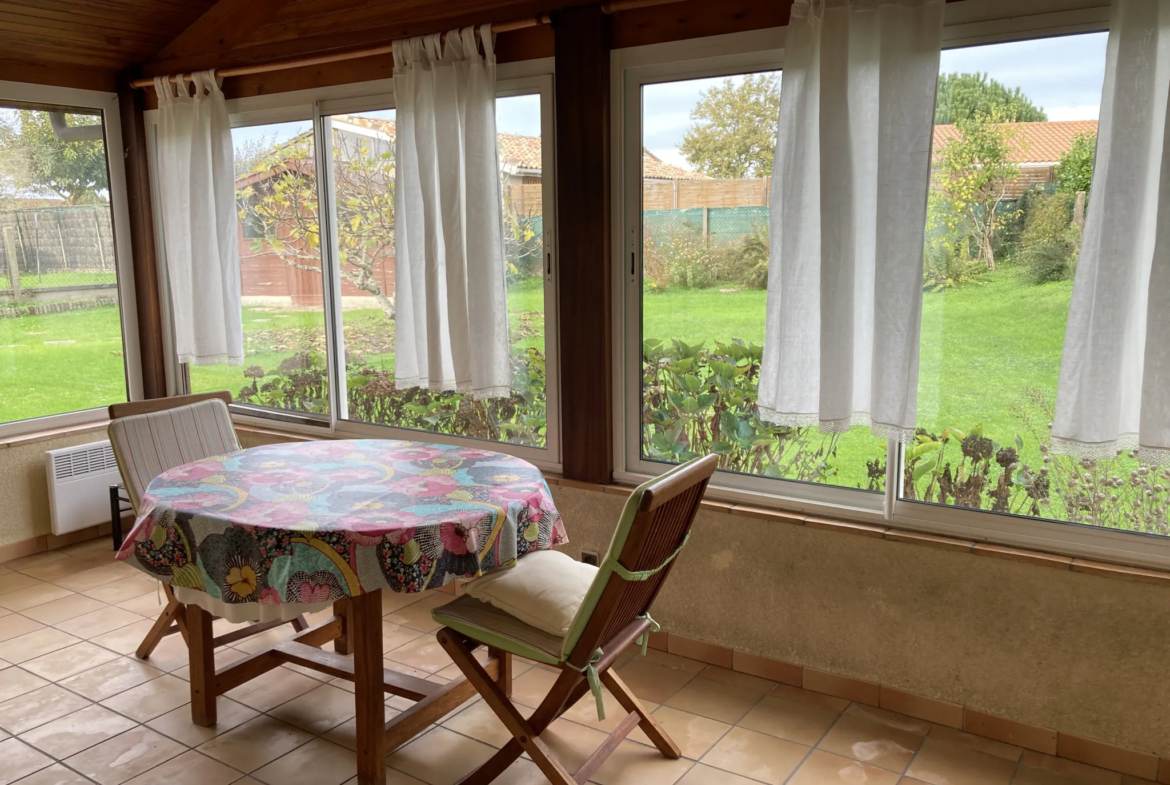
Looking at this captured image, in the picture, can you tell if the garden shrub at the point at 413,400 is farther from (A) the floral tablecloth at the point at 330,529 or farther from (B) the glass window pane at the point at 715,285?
(A) the floral tablecloth at the point at 330,529

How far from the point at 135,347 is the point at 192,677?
8.47 feet

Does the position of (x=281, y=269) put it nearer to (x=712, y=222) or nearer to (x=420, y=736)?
(x=712, y=222)

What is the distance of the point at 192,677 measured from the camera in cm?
281

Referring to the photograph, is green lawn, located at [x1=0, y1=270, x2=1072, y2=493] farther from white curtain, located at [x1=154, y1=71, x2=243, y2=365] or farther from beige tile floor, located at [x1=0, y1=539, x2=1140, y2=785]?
beige tile floor, located at [x1=0, y1=539, x2=1140, y2=785]

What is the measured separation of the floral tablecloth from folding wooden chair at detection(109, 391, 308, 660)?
0.38 meters

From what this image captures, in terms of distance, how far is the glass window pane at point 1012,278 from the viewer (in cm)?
249

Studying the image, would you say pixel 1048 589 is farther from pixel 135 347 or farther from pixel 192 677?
pixel 135 347

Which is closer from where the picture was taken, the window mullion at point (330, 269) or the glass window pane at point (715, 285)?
the glass window pane at point (715, 285)

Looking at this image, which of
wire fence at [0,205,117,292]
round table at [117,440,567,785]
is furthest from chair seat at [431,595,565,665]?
wire fence at [0,205,117,292]

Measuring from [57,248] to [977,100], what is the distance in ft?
13.6

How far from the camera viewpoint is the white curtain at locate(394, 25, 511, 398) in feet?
11.0

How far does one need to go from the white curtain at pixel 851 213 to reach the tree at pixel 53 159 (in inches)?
140

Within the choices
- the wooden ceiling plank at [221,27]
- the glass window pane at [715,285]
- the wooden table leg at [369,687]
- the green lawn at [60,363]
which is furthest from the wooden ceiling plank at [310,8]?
the wooden table leg at [369,687]

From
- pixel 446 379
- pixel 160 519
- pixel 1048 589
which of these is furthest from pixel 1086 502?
pixel 160 519
